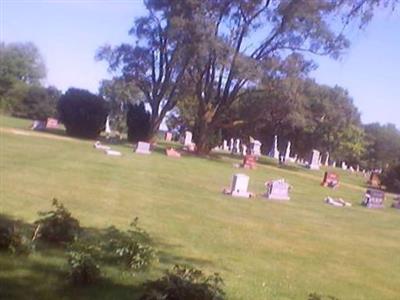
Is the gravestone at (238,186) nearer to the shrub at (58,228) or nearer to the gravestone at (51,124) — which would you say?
the shrub at (58,228)

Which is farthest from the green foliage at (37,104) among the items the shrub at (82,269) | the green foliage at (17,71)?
the shrub at (82,269)

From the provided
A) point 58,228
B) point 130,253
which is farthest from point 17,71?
point 130,253

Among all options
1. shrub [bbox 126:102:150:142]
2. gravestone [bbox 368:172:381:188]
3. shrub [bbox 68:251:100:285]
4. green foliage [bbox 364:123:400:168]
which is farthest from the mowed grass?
green foliage [bbox 364:123:400:168]

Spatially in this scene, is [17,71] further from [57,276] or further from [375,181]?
[57,276]

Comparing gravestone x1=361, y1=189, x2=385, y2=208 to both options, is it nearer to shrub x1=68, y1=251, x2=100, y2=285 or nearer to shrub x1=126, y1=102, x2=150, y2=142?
shrub x1=68, y1=251, x2=100, y2=285

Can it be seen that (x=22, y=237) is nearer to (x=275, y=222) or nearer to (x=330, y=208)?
(x=275, y=222)

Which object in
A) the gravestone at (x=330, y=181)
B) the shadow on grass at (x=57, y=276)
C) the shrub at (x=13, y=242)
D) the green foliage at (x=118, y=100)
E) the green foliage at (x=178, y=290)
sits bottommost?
the shadow on grass at (x=57, y=276)

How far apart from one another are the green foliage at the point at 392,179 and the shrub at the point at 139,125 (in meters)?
18.1

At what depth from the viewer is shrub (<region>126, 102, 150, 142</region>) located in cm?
4541

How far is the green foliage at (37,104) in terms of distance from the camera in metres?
61.9

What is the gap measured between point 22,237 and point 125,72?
40905 mm

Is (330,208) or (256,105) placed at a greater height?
(256,105)

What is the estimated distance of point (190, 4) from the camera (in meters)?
41.7

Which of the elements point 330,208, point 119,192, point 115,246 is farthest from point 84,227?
point 330,208
